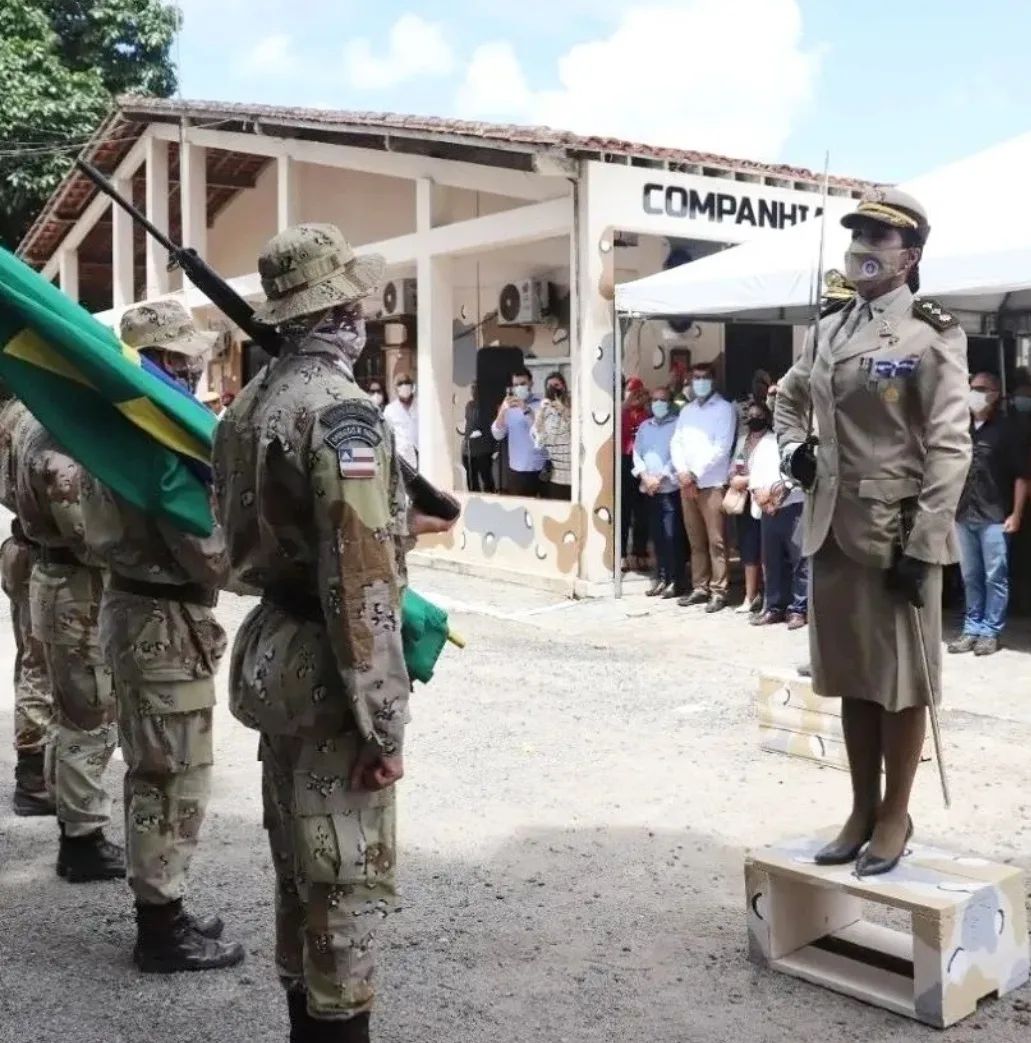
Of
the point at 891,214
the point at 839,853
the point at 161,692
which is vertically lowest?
the point at 839,853

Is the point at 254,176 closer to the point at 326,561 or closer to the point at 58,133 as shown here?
the point at 58,133

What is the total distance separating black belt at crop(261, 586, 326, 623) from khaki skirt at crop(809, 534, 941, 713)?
5.08ft

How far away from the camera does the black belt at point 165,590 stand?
370 cm

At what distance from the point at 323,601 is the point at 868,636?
5.36 ft

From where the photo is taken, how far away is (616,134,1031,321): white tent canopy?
7516mm

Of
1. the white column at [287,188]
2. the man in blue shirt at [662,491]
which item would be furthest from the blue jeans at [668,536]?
the white column at [287,188]

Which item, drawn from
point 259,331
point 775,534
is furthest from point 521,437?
point 259,331

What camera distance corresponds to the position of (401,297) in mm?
15039

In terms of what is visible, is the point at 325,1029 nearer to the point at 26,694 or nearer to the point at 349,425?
the point at 349,425

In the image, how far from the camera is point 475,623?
9883 mm

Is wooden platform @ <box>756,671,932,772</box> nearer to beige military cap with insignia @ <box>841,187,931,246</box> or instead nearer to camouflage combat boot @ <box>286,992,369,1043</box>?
beige military cap with insignia @ <box>841,187,931,246</box>

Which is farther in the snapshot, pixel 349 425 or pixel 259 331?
pixel 259 331

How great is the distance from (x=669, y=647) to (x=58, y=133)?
18.8 m

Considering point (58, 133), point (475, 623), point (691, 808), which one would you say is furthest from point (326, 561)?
point (58, 133)
